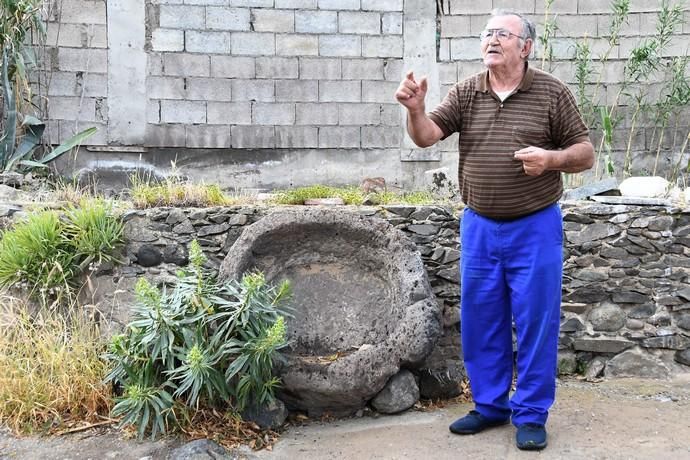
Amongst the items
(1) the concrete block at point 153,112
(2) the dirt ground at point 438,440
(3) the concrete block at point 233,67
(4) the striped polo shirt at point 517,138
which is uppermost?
(3) the concrete block at point 233,67

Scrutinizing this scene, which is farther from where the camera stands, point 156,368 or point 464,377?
point 464,377

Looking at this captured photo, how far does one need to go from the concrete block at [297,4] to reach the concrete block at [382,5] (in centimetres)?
56

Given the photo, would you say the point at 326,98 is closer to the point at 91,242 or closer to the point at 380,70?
the point at 380,70

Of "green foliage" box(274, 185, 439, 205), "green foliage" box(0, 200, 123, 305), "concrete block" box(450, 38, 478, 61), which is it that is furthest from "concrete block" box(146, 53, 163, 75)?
"concrete block" box(450, 38, 478, 61)

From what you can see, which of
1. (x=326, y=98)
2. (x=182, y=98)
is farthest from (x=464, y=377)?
(x=182, y=98)

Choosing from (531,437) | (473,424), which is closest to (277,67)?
(473,424)

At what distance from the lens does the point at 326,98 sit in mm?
7086

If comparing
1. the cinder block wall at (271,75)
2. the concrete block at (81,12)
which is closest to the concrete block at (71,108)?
the cinder block wall at (271,75)

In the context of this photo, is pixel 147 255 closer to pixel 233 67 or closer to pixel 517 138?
pixel 517 138

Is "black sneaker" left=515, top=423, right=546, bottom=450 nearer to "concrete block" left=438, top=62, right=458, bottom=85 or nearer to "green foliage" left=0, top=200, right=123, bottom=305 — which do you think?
"green foliage" left=0, top=200, right=123, bottom=305

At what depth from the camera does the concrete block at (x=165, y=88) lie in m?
6.86

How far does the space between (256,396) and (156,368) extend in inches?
20.6

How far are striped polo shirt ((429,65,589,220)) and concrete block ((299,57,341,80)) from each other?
13.5 feet

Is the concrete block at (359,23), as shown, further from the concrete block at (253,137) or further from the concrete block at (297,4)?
the concrete block at (253,137)
